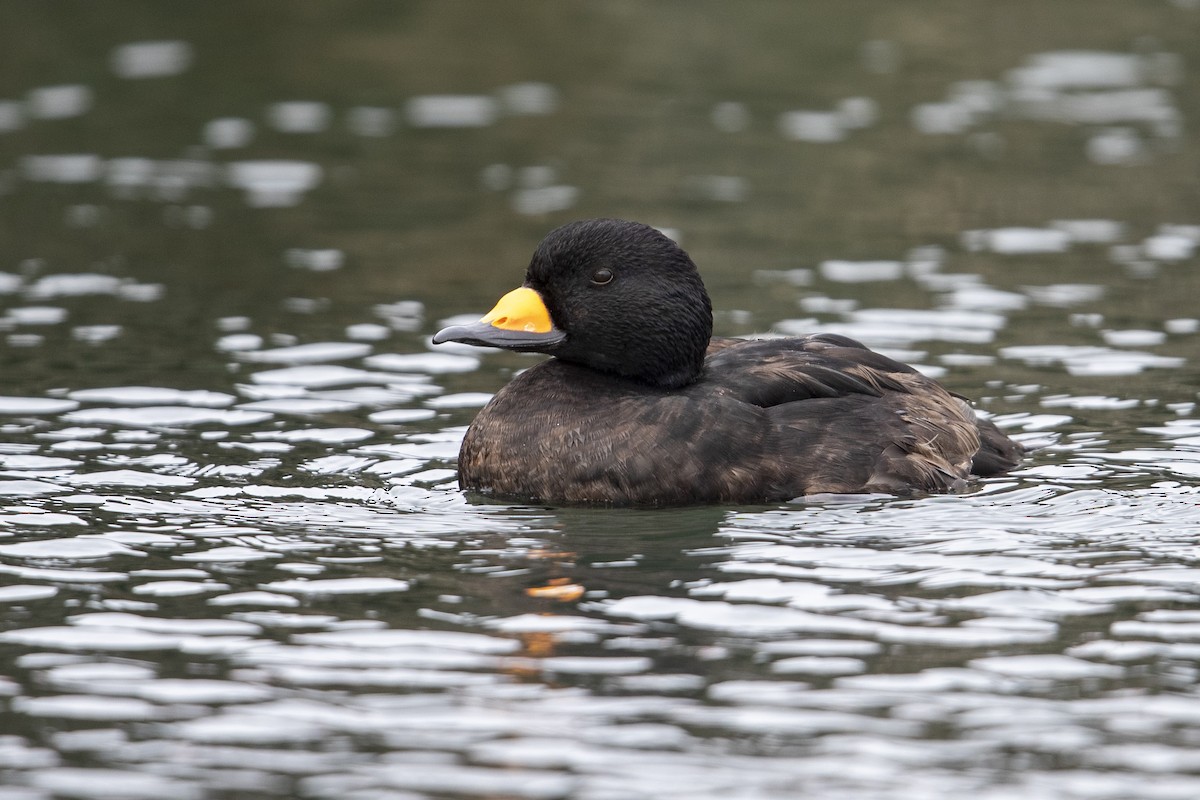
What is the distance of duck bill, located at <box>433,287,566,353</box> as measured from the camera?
24.8 ft

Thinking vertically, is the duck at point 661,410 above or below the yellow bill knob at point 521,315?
below

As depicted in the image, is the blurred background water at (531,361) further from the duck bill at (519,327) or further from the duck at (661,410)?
the duck bill at (519,327)

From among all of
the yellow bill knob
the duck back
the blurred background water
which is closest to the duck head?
the yellow bill knob

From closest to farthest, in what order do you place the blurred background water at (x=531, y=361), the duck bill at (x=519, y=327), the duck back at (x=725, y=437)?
the blurred background water at (x=531, y=361) → the duck back at (x=725, y=437) → the duck bill at (x=519, y=327)

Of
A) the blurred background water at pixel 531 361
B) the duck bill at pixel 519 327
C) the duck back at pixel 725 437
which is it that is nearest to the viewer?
the blurred background water at pixel 531 361

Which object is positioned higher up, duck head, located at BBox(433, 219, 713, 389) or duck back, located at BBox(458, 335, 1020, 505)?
duck head, located at BBox(433, 219, 713, 389)

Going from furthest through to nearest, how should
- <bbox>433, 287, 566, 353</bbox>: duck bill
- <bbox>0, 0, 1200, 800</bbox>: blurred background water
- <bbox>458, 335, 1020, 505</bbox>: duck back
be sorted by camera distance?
<bbox>433, 287, 566, 353</bbox>: duck bill, <bbox>458, 335, 1020, 505</bbox>: duck back, <bbox>0, 0, 1200, 800</bbox>: blurred background water

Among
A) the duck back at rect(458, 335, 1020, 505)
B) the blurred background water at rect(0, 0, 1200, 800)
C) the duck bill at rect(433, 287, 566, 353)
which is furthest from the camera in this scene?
the duck bill at rect(433, 287, 566, 353)

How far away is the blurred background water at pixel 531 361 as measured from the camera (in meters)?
5.16

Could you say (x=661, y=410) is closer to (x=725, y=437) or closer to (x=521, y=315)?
(x=725, y=437)

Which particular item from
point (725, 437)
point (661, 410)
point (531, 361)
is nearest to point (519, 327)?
point (661, 410)

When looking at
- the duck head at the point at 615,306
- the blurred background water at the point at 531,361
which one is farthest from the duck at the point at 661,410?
the blurred background water at the point at 531,361

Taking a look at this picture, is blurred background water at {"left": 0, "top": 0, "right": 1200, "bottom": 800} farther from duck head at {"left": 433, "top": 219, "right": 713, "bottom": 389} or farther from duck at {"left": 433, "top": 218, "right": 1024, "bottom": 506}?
duck head at {"left": 433, "top": 219, "right": 713, "bottom": 389}

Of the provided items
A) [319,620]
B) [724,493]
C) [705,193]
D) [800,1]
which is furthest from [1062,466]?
[800,1]
